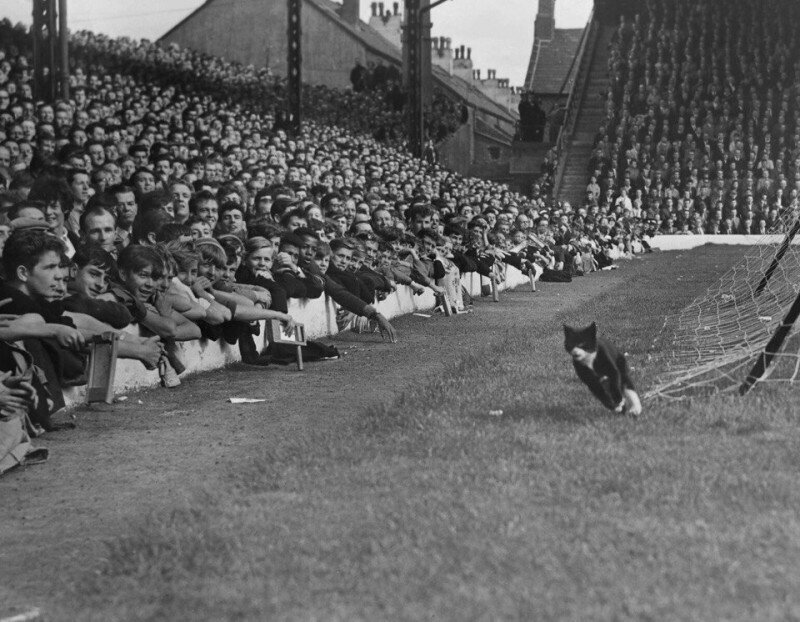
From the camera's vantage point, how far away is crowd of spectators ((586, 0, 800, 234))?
48.6 m

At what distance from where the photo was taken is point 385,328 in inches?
525

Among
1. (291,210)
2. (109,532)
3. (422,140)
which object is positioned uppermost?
(422,140)

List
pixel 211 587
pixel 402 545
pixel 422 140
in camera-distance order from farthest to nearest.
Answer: pixel 422 140, pixel 402 545, pixel 211 587

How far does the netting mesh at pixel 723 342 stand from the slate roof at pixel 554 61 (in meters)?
62.9

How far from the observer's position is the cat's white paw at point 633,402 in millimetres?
7223

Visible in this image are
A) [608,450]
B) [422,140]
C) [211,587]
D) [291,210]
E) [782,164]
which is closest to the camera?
[211,587]

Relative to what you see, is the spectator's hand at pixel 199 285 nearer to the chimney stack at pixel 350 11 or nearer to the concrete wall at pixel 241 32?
the concrete wall at pixel 241 32

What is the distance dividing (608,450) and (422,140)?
36.8 meters

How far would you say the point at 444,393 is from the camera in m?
8.69

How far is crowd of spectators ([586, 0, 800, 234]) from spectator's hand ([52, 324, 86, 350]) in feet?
129

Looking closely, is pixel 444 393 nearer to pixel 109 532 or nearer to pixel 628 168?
pixel 109 532

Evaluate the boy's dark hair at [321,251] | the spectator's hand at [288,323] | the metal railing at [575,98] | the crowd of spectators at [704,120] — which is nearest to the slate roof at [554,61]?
the metal railing at [575,98]

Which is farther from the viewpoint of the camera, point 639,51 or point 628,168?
point 639,51

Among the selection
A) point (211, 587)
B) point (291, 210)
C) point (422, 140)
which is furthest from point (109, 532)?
point (422, 140)
